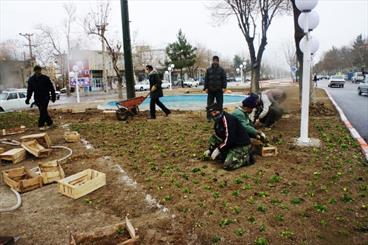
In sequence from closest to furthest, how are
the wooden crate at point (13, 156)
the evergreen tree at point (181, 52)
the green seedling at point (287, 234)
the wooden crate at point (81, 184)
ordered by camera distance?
the green seedling at point (287, 234)
the wooden crate at point (81, 184)
the wooden crate at point (13, 156)
the evergreen tree at point (181, 52)

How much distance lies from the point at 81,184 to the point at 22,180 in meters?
1.03

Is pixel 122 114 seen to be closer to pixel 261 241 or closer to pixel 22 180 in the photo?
pixel 22 180

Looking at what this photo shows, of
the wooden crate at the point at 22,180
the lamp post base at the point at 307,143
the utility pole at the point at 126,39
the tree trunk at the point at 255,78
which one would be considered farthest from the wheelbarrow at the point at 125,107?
the tree trunk at the point at 255,78

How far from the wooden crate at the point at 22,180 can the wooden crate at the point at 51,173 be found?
0.32 ft

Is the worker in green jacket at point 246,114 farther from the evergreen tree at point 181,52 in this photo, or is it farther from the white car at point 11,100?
the evergreen tree at point 181,52

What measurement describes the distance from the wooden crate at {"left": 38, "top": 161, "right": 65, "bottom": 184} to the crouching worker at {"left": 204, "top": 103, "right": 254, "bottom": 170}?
2697 millimetres

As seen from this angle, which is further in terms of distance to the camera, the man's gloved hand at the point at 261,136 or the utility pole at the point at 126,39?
the utility pole at the point at 126,39

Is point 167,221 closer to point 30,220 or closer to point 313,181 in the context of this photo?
point 30,220

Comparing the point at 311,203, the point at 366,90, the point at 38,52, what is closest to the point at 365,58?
the point at 366,90

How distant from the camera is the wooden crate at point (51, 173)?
5.24 metres

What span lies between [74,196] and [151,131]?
485 cm

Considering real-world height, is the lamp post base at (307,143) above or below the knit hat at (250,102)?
below

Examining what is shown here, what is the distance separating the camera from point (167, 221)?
381 centimetres

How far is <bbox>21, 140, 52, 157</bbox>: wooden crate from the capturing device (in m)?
6.80
